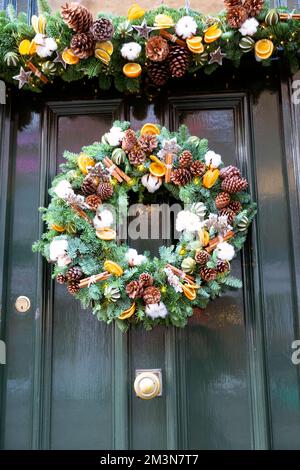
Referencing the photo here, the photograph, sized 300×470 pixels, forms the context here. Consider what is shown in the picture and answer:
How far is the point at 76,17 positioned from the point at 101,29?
0.37 feet

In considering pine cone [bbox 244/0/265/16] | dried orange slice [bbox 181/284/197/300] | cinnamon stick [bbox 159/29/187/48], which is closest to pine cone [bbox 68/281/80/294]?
dried orange slice [bbox 181/284/197/300]

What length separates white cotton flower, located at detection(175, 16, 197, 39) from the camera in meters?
2.12

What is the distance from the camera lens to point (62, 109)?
8.05 feet

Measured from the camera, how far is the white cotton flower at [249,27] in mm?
2100

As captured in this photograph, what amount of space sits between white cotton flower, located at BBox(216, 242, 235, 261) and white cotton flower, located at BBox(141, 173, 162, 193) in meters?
0.39

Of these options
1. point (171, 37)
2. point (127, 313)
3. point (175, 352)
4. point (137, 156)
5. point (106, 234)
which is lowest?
point (175, 352)

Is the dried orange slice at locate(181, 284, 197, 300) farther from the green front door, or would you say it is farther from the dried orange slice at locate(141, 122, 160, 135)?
the dried orange slice at locate(141, 122, 160, 135)

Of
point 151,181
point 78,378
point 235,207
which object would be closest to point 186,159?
point 151,181

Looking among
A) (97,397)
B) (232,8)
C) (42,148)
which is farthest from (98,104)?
(97,397)

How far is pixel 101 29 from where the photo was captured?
2.09 m

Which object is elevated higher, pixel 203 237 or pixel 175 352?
pixel 203 237

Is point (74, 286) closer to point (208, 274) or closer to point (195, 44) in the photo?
point (208, 274)
